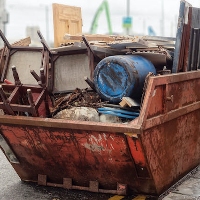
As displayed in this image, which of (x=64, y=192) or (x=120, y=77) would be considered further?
(x=64, y=192)

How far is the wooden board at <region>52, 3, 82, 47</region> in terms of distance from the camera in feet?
20.4

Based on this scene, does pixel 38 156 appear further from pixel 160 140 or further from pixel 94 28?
pixel 94 28

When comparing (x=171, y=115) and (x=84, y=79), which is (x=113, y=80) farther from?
(x=171, y=115)

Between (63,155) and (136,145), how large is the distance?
0.98 metres

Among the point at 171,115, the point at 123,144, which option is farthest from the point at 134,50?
the point at 123,144

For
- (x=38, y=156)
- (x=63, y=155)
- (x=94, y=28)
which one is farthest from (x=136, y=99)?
(x=94, y=28)

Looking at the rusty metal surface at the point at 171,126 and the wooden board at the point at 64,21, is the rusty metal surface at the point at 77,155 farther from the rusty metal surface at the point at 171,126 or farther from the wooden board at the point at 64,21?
the wooden board at the point at 64,21

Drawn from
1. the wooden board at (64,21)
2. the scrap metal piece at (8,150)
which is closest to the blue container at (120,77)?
the scrap metal piece at (8,150)

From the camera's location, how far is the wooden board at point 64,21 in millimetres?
6211

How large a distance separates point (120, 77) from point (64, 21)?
2.42 m

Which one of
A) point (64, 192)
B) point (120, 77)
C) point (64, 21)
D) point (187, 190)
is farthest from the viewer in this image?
point (64, 21)

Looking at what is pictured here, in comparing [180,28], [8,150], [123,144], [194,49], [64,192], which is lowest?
[64,192]

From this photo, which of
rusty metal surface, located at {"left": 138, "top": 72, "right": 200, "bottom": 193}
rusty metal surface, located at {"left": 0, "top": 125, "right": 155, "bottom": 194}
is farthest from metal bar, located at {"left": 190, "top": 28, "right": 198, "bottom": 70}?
rusty metal surface, located at {"left": 0, "top": 125, "right": 155, "bottom": 194}

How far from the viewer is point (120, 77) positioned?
4.36 metres
